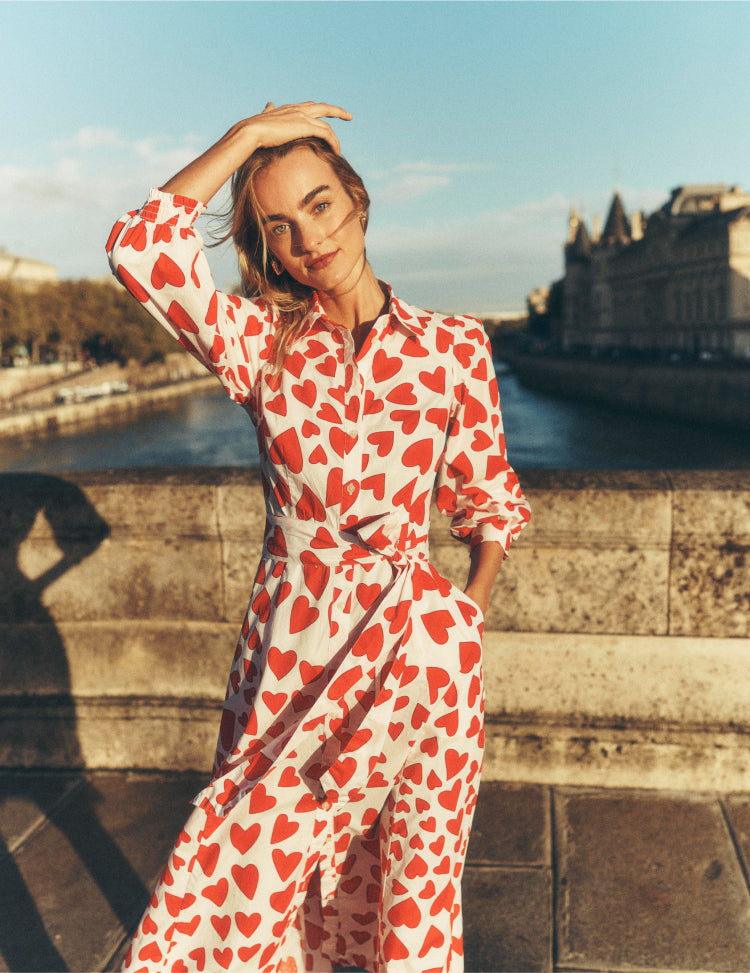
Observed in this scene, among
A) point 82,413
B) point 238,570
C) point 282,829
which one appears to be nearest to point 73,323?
point 82,413

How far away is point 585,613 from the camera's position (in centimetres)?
262

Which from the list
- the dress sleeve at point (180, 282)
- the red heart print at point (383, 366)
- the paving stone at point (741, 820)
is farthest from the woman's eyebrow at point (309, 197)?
the paving stone at point (741, 820)

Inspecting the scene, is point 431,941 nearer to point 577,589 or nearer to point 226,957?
point 226,957

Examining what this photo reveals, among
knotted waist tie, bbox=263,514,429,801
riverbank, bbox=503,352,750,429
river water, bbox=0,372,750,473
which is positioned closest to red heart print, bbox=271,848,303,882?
knotted waist tie, bbox=263,514,429,801

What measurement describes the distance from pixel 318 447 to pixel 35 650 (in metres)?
1.93

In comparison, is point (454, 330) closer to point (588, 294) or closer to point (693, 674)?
point (693, 674)

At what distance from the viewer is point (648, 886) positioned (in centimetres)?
215

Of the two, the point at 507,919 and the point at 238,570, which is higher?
the point at 238,570

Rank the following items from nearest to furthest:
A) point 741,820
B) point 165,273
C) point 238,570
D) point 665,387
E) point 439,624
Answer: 1. point 165,273
2. point 439,624
3. point 741,820
4. point 238,570
5. point 665,387

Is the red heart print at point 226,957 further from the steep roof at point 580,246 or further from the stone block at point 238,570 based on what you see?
the steep roof at point 580,246

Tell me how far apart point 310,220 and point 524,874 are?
170cm

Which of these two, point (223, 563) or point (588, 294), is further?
point (588, 294)

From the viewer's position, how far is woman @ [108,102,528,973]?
4.26 feet

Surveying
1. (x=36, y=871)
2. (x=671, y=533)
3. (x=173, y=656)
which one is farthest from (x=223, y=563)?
(x=671, y=533)
